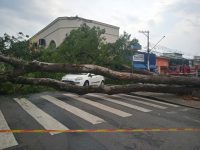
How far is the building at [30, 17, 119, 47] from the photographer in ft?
128

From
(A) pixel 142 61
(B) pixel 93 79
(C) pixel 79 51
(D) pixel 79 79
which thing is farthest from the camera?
(A) pixel 142 61

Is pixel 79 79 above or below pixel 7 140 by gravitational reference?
above

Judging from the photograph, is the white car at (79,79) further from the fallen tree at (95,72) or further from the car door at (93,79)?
the fallen tree at (95,72)

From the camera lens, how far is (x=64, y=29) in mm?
39594

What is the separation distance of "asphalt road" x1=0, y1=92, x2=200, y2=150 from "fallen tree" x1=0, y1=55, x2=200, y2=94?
92cm

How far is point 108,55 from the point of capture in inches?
906

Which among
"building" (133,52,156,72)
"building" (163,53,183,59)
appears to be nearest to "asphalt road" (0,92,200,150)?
"building" (133,52,156,72)

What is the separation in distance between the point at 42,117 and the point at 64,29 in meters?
32.6

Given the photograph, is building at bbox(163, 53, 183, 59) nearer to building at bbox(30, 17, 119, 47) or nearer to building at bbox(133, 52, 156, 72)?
building at bbox(133, 52, 156, 72)

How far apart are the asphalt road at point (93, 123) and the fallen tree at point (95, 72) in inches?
36.4

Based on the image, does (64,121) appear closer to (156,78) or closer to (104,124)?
(104,124)

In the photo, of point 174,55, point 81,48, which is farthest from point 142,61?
point 174,55

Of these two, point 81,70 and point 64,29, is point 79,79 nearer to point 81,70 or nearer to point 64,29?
point 81,70

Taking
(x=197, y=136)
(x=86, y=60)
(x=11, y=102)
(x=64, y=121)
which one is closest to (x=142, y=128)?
(x=197, y=136)
